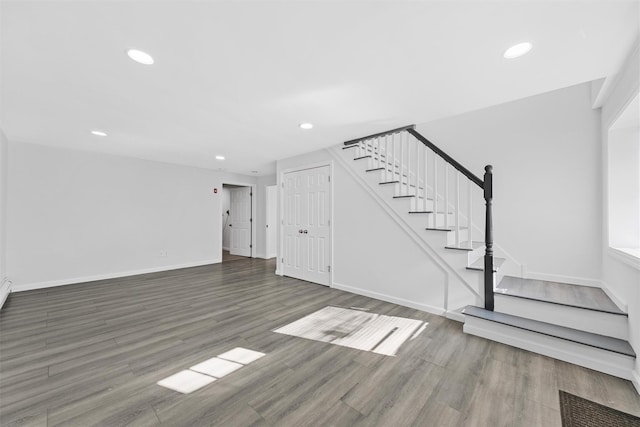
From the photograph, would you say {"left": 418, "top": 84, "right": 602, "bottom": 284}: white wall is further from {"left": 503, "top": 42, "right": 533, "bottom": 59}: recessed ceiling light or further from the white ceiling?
{"left": 503, "top": 42, "right": 533, "bottom": 59}: recessed ceiling light

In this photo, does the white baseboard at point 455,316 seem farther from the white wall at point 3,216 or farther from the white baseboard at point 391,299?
the white wall at point 3,216

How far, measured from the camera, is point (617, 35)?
1.63 m

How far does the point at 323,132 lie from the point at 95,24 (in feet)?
8.19

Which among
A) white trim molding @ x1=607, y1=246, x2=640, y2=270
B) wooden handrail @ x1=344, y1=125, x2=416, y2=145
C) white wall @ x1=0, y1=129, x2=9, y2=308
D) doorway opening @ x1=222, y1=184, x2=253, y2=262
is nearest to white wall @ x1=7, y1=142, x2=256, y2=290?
white wall @ x1=0, y1=129, x2=9, y2=308

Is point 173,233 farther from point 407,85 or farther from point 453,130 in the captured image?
point 453,130

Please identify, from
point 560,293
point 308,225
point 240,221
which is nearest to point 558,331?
point 560,293

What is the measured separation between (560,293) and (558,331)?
69 cm

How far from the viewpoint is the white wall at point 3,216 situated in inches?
136

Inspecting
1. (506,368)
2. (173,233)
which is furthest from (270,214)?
(506,368)

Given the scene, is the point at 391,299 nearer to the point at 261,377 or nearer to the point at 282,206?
the point at 261,377

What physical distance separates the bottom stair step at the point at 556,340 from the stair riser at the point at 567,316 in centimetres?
6

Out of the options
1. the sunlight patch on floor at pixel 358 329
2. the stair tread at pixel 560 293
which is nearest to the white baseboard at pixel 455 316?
the sunlight patch on floor at pixel 358 329

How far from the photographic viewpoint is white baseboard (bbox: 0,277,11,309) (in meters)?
3.33

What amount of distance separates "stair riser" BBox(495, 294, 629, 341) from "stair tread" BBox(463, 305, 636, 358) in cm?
5
